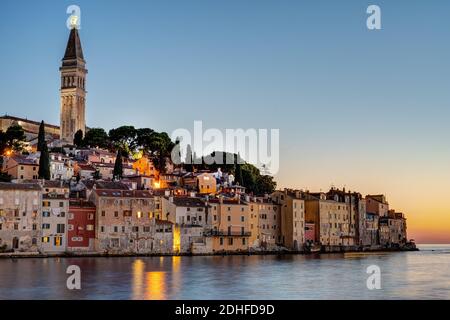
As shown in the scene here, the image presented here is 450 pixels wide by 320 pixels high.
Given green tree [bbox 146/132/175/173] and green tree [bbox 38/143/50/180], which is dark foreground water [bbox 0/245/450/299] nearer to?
green tree [bbox 38/143/50/180]

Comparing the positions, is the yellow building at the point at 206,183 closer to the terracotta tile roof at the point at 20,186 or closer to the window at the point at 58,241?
the window at the point at 58,241

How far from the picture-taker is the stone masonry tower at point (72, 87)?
9175 cm

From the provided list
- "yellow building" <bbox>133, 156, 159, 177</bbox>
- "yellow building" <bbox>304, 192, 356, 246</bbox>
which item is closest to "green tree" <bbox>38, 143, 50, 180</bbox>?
"yellow building" <bbox>133, 156, 159, 177</bbox>

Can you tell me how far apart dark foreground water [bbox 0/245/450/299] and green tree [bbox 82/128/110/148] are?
34858mm

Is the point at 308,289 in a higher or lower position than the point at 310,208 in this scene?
lower

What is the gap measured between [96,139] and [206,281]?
48154mm

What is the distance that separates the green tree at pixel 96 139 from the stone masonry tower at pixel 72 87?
1223 centimetres

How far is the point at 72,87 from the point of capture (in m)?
92.6

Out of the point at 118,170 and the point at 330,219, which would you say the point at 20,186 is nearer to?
the point at 118,170

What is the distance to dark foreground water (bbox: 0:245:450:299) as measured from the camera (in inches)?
1099
